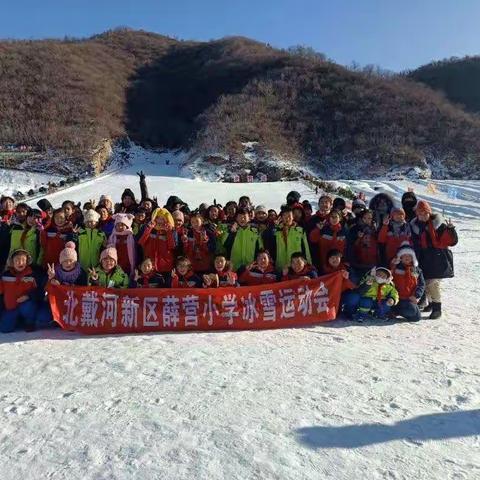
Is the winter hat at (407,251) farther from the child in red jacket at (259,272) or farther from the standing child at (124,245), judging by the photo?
the standing child at (124,245)

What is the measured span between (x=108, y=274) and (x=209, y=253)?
4.51 feet

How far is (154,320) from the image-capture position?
5.49m

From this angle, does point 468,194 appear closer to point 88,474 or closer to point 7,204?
point 7,204

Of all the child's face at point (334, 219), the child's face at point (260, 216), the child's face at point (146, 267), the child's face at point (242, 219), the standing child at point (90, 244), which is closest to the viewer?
the child's face at point (146, 267)

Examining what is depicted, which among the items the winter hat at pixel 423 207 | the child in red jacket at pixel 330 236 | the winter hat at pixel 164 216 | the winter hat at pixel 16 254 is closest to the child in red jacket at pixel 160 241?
the winter hat at pixel 164 216

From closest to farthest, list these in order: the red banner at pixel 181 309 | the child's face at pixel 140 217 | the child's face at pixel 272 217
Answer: the red banner at pixel 181 309 → the child's face at pixel 140 217 → the child's face at pixel 272 217

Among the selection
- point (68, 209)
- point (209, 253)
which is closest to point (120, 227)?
point (68, 209)

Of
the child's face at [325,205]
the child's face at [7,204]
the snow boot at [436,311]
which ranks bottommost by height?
the snow boot at [436,311]

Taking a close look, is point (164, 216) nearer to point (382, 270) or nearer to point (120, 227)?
point (120, 227)

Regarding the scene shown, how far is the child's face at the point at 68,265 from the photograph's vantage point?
→ 223 inches

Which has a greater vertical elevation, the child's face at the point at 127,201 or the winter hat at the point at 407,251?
the child's face at the point at 127,201

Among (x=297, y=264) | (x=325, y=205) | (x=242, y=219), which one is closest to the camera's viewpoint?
(x=297, y=264)

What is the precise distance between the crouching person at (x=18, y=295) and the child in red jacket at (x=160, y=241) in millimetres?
1369

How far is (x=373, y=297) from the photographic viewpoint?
5902mm
